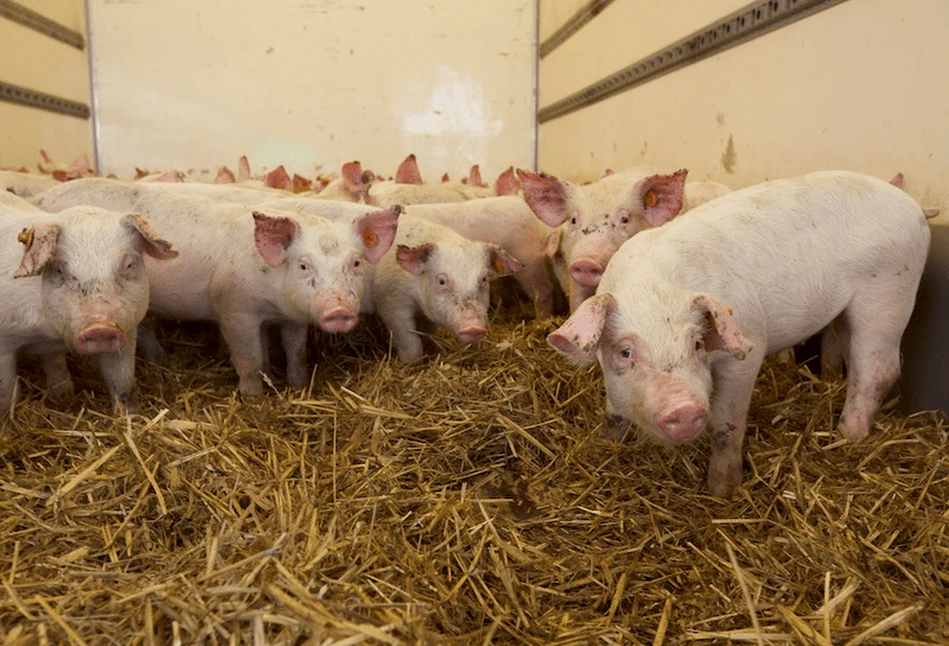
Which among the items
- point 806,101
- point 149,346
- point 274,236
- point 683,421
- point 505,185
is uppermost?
point 806,101

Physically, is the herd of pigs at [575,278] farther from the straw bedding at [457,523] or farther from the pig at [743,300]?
the straw bedding at [457,523]

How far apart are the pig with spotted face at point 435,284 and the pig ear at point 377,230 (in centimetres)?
10

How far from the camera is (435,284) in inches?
157

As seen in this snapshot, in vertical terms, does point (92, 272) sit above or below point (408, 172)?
below

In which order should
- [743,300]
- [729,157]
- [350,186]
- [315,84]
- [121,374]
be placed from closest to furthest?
1. [743,300]
2. [121,374]
3. [729,157]
4. [350,186]
5. [315,84]

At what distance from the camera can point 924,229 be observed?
3.04m

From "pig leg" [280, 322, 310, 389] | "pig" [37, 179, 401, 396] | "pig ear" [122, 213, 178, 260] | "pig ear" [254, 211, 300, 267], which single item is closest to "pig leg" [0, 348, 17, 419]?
"pig ear" [122, 213, 178, 260]

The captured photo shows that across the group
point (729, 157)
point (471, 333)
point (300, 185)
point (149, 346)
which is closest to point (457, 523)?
point (471, 333)

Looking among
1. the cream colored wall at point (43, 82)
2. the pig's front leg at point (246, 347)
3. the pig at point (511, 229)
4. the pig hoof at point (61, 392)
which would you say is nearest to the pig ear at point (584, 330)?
the pig's front leg at point (246, 347)

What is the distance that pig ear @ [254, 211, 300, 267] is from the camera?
3572mm

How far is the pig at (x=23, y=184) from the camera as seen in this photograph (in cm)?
500

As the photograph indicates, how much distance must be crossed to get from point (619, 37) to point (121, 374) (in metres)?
5.25

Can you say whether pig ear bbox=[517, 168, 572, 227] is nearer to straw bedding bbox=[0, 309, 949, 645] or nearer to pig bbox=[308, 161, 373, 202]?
straw bedding bbox=[0, 309, 949, 645]

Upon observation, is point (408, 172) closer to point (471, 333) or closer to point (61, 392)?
point (471, 333)
